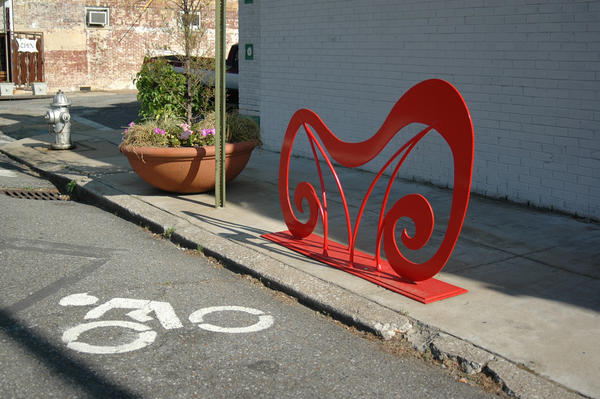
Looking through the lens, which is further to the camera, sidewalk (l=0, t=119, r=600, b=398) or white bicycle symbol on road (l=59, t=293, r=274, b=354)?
white bicycle symbol on road (l=59, t=293, r=274, b=354)

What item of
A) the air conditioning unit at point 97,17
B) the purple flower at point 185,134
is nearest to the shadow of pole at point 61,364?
the purple flower at point 185,134

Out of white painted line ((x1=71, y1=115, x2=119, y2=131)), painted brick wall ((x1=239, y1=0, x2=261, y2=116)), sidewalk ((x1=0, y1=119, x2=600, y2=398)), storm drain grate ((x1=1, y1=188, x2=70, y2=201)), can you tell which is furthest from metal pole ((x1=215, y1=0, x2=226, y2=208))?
white painted line ((x1=71, y1=115, x2=119, y2=131))

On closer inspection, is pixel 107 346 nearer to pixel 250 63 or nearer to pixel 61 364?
pixel 61 364

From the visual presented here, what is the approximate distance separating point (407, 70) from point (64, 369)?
6.55m

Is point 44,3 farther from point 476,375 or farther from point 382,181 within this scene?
point 476,375

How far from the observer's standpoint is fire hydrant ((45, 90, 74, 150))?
11.5 m

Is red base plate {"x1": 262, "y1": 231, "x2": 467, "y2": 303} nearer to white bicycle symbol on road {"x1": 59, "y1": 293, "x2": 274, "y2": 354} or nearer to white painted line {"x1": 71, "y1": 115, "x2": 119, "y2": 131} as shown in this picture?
white bicycle symbol on road {"x1": 59, "y1": 293, "x2": 274, "y2": 354}

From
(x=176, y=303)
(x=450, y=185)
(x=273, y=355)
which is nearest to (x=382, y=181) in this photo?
(x=450, y=185)

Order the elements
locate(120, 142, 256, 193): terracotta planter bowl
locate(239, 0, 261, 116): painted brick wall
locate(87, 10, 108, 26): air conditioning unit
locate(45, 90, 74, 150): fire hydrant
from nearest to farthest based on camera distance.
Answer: locate(120, 142, 256, 193): terracotta planter bowl → locate(45, 90, 74, 150): fire hydrant → locate(239, 0, 261, 116): painted brick wall → locate(87, 10, 108, 26): air conditioning unit

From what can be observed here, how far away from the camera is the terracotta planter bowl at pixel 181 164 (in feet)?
25.7

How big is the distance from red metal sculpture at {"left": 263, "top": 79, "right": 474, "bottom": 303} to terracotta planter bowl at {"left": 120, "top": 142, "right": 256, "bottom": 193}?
1974mm

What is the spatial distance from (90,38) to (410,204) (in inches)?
945

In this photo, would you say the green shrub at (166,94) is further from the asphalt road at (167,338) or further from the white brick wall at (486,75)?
the asphalt road at (167,338)

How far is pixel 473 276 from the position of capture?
5414mm
